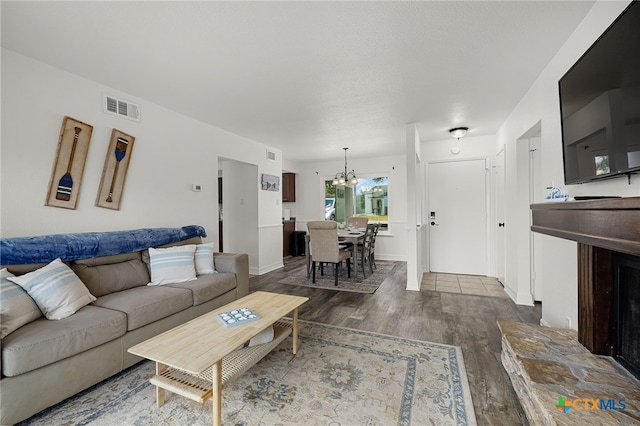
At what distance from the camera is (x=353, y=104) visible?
3295 mm

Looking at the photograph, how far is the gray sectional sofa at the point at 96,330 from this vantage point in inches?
59.1

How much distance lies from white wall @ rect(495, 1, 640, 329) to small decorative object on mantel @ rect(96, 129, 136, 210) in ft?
13.3

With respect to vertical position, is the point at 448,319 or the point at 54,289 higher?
the point at 54,289

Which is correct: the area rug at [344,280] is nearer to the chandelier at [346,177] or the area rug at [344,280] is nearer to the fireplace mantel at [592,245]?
the chandelier at [346,177]

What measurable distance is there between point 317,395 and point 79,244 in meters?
2.34

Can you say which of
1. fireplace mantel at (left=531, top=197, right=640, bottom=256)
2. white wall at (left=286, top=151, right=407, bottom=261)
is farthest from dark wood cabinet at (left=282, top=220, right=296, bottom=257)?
fireplace mantel at (left=531, top=197, right=640, bottom=256)

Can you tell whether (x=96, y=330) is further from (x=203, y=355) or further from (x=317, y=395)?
(x=317, y=395)

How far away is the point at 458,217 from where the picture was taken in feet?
16.2

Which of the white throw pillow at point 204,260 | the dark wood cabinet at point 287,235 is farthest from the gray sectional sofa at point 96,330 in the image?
the dark wood cabinet at point 287,235

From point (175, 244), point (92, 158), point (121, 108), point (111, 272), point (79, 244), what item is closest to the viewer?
point (79, 244)

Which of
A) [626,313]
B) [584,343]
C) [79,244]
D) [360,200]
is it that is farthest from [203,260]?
[360,200]

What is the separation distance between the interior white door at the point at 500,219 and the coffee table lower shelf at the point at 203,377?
3971 millimetres

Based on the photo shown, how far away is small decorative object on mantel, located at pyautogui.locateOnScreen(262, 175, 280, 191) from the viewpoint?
5238mm

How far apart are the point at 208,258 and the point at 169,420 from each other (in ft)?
5.82
